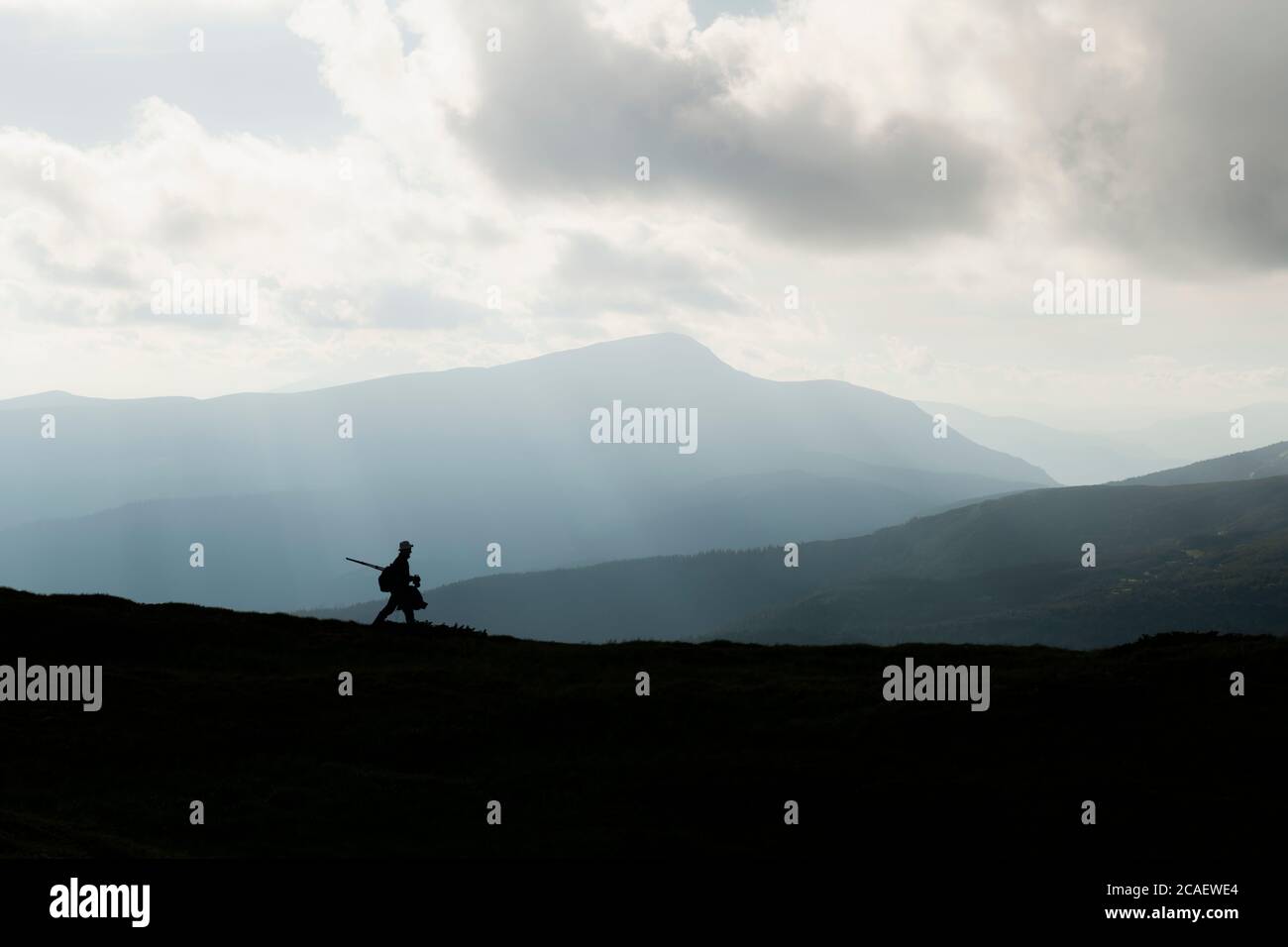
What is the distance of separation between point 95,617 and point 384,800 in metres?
26.6

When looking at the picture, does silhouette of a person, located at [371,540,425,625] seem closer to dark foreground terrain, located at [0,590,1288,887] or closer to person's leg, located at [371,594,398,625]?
person's leg, located at [371,594,398,625]

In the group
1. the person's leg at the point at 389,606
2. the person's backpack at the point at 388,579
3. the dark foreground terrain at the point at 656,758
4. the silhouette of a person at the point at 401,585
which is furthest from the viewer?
the person's leg at the point at 389,606

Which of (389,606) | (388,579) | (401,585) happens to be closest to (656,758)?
(401,585)

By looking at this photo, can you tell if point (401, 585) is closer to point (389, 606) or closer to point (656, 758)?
point (389, 606)

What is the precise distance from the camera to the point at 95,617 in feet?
152

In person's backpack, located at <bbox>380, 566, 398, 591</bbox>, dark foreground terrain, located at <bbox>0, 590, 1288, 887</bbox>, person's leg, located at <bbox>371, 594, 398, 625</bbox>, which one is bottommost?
dark foreground terrain, located at <bbox>0, 590, 1288, 887</bbox>

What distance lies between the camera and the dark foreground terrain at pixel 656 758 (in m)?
23.2

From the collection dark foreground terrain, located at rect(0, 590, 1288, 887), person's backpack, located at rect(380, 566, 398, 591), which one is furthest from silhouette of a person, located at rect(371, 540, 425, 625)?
dark foreground terrain, located at rect(0, 590, 1288, 887)

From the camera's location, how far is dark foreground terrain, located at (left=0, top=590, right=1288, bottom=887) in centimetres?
2319

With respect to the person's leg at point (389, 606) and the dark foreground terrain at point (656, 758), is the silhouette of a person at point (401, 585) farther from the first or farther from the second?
the dark foreground terrain at point (656, 758)

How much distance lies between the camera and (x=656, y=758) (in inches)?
1208

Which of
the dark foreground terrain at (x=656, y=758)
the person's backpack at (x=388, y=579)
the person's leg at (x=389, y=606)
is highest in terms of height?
the person's backpack at (x=388, y=579)

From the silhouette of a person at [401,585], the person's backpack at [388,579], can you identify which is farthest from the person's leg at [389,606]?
the person's backpack at [388,579]
